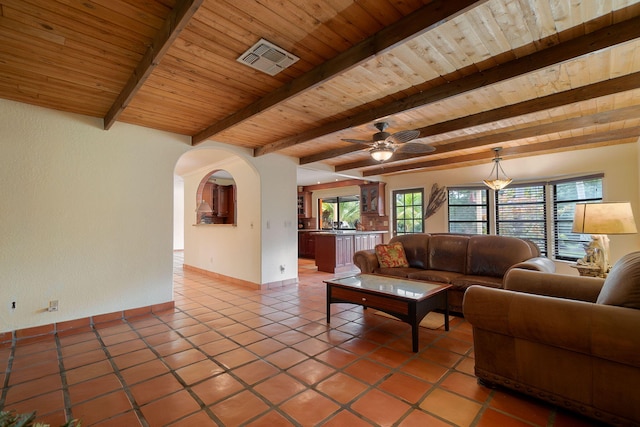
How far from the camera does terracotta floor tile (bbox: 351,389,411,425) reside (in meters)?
1.76

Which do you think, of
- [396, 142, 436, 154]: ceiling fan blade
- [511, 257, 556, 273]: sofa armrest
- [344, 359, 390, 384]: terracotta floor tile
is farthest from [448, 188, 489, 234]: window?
[344, 359, 390, 384]: terracotta floor tile

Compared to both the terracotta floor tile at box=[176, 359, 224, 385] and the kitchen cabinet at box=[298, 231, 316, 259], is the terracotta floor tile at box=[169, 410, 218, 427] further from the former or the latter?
the kitchen cabinet at box=[298, 231, 316, 259]

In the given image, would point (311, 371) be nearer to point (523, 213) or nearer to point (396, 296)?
point (396, 296)

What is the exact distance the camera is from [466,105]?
3.29m

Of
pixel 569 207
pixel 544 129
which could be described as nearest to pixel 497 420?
pixel 544 129

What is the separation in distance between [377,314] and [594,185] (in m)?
4.69

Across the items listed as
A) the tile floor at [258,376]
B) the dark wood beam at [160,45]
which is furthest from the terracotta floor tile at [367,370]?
the dark wood beam at [160,45]

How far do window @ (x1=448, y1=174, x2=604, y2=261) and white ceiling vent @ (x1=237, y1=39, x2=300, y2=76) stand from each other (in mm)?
5808

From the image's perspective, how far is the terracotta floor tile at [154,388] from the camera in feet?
6.53

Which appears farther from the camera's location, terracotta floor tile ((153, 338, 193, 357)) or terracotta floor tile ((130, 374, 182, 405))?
terracotta floor tile ((153, 338, 193, 357))

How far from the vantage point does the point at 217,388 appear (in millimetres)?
2092

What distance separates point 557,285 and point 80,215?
485 cm

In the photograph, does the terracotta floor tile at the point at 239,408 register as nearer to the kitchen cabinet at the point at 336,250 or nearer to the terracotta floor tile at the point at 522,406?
the terracotta floor tile at the point at 522,406

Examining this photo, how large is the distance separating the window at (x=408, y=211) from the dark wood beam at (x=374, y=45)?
5.65 m
